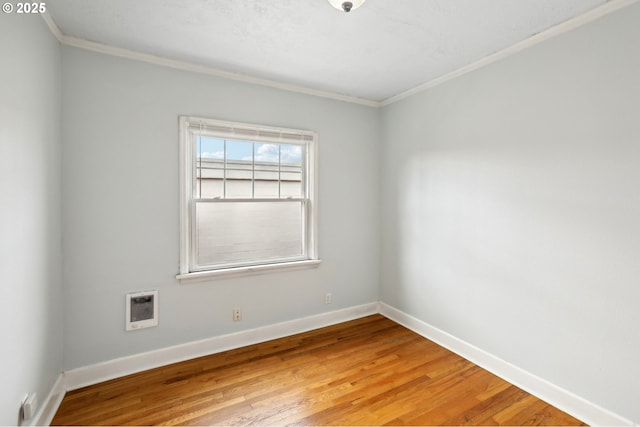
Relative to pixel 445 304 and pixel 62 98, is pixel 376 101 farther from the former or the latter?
pixel 62 98

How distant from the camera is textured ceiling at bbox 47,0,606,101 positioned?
5.91ft

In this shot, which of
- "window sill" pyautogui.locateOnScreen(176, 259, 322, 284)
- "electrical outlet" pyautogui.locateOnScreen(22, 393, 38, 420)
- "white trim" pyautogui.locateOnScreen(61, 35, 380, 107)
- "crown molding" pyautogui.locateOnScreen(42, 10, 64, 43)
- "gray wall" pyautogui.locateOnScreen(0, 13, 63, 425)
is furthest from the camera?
"window sill" pyautogui.locateOnScreen(176, 259, 322, 284)

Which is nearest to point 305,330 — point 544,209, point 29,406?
point 29,406

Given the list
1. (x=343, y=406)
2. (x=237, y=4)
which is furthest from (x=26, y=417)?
(x=237, y=4)

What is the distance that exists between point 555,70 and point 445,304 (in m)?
2.11

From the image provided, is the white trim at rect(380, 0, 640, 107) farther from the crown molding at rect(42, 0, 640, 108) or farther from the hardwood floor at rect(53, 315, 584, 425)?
the hardwood floor at rect(53, 315, 584, 425)

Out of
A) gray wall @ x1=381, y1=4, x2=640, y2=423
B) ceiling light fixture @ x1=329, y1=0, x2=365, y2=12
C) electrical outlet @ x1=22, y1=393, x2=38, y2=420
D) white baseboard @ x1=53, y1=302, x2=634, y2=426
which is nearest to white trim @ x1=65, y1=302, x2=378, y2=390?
white baseboard @ x1=53, y1=302, x2=634, y2=426

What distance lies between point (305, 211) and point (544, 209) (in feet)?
6.97

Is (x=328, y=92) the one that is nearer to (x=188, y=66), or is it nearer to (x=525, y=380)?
(x=188, y=66)

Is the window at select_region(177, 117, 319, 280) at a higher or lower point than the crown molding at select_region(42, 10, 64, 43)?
lower

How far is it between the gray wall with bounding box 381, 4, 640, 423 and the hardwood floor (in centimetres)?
41

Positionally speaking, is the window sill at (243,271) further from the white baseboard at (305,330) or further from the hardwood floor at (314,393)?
the hardwood floor at (314,393)

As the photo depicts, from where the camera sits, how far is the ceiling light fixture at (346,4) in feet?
5.45

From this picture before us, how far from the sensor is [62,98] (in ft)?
7.03
